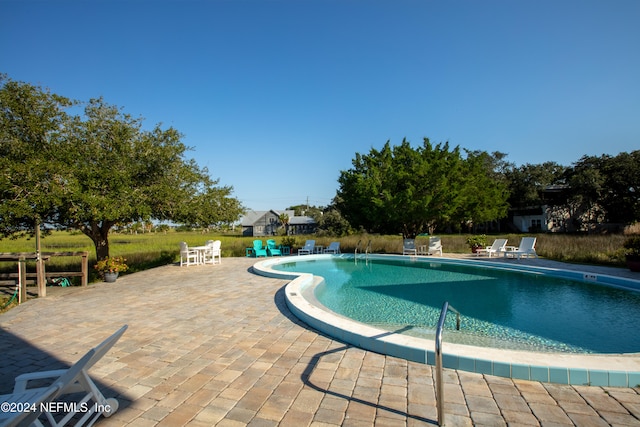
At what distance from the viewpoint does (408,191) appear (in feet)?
51.9

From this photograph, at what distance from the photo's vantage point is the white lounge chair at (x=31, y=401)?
5.68ft

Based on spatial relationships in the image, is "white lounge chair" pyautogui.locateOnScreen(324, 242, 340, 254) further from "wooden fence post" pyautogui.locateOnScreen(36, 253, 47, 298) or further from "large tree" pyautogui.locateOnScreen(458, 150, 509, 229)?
"wooden fence post" pyautogui.locateOnScreen(36, 253, 47, 298)

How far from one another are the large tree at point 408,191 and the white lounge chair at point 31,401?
14.7 meters

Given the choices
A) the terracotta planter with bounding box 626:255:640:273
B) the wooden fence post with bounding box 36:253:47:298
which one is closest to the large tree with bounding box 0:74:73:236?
the wooden fence post with bounding box 36:253:47:298

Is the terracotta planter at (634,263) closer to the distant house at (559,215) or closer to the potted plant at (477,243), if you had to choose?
the potted plant at (477,243)

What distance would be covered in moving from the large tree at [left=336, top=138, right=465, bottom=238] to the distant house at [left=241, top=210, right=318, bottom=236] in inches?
1520

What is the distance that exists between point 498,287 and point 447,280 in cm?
146

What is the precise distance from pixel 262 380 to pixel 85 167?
9.21 meters

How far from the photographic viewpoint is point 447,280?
10172mm

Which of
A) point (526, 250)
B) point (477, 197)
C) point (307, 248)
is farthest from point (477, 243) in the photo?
point (307, 248)

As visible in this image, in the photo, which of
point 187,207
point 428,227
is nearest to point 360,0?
point 187,207

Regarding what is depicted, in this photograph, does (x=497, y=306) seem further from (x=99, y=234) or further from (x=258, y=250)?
(x=99, y=234)

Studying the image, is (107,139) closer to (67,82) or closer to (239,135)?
(67,82)

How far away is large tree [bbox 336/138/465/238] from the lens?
52.7 feet
